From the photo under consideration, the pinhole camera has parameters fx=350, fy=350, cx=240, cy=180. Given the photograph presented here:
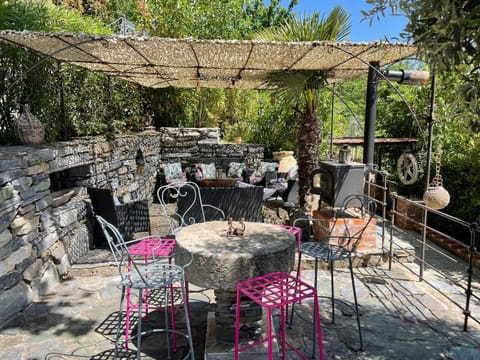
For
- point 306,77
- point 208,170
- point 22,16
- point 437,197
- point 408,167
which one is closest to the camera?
point 437,197

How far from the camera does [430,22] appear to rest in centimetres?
167

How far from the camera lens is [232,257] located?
7.22ft

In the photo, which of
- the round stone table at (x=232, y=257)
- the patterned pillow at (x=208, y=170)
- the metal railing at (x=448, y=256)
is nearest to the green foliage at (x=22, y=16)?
the round stone table at (x=232, y=257)

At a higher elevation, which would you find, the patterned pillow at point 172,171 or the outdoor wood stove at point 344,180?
the outdoor wood stove at point 344,180

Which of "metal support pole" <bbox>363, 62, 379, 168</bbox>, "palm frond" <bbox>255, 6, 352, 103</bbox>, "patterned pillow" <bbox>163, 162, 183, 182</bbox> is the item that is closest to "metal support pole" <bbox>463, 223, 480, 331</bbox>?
"metal support pole" <bbox>363, 62, 379, 168</bbox>

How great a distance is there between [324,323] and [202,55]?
3.22 m

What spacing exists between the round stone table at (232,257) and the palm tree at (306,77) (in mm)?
3102

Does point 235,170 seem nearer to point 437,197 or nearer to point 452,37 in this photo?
point 437,197

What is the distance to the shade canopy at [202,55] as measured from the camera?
355 centimetres

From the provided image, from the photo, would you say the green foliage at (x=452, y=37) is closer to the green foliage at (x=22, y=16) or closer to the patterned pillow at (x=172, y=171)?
the green foliage at (x=22, y=16)

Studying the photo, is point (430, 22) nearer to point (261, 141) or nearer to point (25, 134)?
point (25, 134)

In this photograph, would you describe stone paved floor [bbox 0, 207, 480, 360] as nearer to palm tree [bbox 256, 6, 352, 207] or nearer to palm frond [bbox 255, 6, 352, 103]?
palm tree [bbox 256, 6, 352, 207]

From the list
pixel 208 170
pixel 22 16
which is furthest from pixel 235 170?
pixel 22 16

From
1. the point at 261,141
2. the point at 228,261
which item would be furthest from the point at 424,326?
the point at 261,141
